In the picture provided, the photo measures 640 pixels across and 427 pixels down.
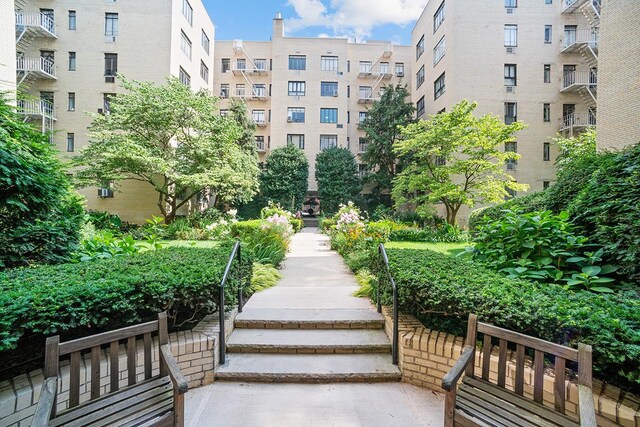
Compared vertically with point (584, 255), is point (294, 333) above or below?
below

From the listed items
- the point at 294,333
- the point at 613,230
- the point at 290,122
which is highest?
the point at 290,122

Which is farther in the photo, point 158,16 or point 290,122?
point 290,122

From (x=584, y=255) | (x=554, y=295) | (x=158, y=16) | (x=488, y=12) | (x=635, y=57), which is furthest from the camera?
(x=488, y=12)

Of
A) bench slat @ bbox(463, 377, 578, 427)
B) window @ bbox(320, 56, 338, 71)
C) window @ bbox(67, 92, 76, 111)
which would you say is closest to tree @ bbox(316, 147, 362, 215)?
window @ bbox(320, 56, 338, 71)

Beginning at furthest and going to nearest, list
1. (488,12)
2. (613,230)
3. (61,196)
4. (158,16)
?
(488,12) → (158,16) → (61,196) → (613,230)

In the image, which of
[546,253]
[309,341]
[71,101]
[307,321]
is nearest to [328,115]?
[71,101]

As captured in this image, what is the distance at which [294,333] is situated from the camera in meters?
3.77

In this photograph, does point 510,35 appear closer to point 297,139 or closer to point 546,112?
point 546,112

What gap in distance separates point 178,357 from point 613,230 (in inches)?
198

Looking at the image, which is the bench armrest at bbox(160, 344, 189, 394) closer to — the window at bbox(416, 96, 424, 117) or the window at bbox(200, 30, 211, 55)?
the window at bbox(416, 96, 424, 117)

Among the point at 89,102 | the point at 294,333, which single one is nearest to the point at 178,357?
the point at 294,333

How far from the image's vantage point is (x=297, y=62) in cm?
2744

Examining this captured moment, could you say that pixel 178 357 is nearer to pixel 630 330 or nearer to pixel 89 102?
pixel 630 330

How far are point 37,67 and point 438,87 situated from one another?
26.0 meters
